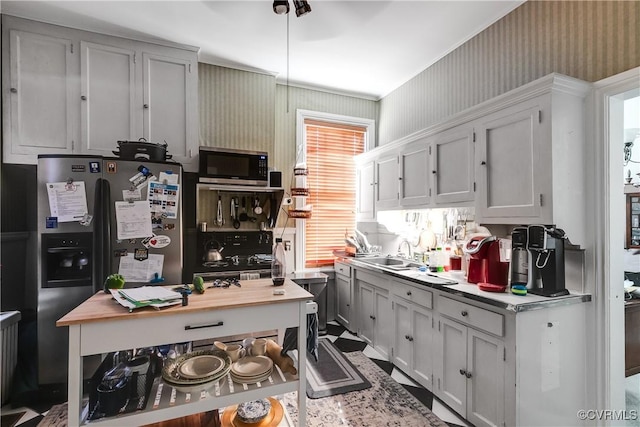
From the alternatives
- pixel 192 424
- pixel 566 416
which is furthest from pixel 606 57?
pixel 192 424

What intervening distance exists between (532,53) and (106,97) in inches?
141

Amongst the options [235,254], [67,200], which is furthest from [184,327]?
[235,254]

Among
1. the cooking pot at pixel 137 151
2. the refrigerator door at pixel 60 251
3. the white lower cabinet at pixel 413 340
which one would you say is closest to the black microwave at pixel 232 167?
the cooking pot at pixel 137 151

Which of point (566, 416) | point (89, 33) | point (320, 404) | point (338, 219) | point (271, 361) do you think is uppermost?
point (89, 33)

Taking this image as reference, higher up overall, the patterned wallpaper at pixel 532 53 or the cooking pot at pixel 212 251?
the patterned wallpaper at pixel 532 53

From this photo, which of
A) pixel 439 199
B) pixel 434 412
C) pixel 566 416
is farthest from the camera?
pixel 439 199

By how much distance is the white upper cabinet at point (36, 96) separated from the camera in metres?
2.42

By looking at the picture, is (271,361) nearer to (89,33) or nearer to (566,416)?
(566,416)

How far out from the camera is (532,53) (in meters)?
2.22

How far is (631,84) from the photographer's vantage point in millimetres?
1677

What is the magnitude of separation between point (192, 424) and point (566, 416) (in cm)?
219

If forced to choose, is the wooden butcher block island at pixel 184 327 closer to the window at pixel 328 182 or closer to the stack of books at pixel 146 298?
the stack of books at pixel 146 298

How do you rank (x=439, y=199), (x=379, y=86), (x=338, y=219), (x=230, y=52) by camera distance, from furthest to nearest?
(x=338, y=219) < (x=379, y=86) < (x=230, y=52) < (x=439, y=199)

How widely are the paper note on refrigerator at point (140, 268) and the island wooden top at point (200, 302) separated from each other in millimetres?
833
